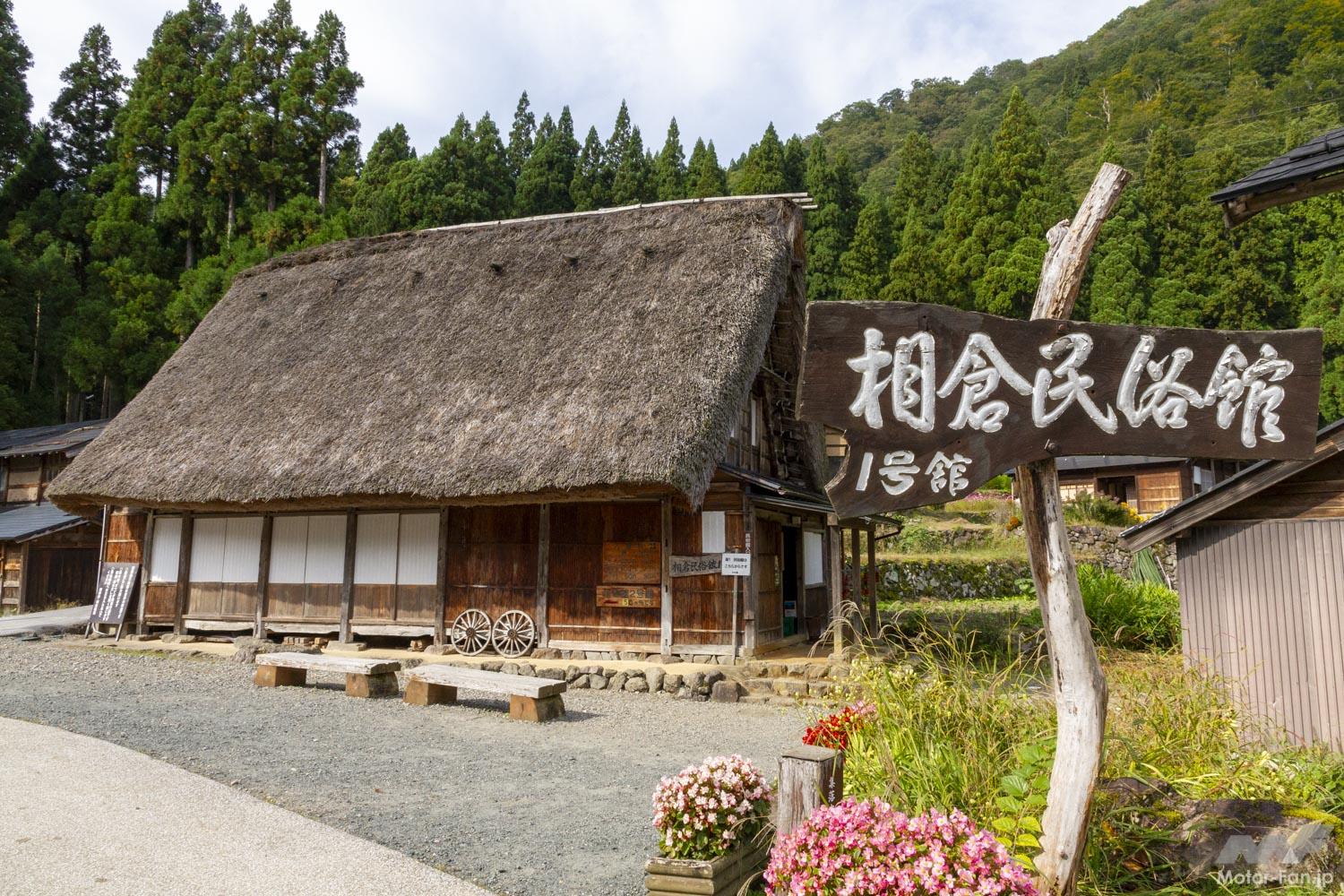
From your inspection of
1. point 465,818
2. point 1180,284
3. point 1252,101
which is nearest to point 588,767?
point 465,818

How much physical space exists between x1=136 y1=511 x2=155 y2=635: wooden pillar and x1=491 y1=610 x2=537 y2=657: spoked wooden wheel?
6734mm

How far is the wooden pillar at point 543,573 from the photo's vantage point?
37.3 ft

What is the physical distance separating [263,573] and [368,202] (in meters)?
19.9

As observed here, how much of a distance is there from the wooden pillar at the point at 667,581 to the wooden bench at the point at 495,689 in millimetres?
2390

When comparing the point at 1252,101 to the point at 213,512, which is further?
the point at 1252,101

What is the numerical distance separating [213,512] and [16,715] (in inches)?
238

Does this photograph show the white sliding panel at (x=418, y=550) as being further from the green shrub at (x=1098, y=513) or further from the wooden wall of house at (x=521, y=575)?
the green shrub at (x=1098, y=513)

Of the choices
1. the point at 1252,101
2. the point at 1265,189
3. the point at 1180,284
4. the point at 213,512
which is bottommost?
the point at 213,512

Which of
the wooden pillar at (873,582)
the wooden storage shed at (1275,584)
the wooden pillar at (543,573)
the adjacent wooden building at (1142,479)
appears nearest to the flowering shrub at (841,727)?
the wooden storage shed at (1275,584)

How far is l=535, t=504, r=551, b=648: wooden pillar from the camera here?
11359 mm

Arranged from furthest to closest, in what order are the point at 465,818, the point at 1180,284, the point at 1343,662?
the point at 1180,284 < the point at 1343,662 < the point at 465,818

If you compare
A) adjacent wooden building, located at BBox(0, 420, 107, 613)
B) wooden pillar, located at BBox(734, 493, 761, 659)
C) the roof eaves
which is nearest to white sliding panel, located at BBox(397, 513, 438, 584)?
wooden pillar, located at BBox(734, 493, 761, 659)

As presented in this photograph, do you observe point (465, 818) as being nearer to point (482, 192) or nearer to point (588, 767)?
point (588, 767)

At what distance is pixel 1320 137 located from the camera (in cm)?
539
